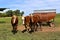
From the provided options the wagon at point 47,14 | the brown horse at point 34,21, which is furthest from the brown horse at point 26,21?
the wagon at point 47,14

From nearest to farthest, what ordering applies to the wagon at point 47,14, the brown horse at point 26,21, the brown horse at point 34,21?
1. the brown horse at point 26,21
2. the brown horse at point 34,21
3. the wagon at point 47,14

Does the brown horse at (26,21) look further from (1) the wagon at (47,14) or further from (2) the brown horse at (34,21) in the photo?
(1) the wagon at (47,14)

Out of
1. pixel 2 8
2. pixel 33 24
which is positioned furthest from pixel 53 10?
pixel 2 8

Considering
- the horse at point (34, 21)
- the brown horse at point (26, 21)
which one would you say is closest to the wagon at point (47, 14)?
the horse at point (34, 21)

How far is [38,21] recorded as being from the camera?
22469 millimetres

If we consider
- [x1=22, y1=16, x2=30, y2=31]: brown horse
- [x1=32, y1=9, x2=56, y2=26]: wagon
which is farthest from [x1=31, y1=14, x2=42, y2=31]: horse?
[x1=32, y1=9, x2=56, y2=26]: wagon

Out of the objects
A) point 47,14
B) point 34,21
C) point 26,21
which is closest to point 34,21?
point 34,21

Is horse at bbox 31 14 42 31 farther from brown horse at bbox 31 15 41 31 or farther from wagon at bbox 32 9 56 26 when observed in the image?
wagon at bbox 32 9 56 26

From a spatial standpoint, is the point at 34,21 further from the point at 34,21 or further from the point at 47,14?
the point at 47,14

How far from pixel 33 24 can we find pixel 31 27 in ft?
1.30

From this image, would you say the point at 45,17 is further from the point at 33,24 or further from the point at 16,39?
the point at 16,39

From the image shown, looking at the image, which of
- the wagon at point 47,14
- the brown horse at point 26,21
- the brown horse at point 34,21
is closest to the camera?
the brown horse at point 26,21

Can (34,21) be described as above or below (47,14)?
below

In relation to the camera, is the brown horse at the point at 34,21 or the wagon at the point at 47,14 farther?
the wagon at the point at 47,14
